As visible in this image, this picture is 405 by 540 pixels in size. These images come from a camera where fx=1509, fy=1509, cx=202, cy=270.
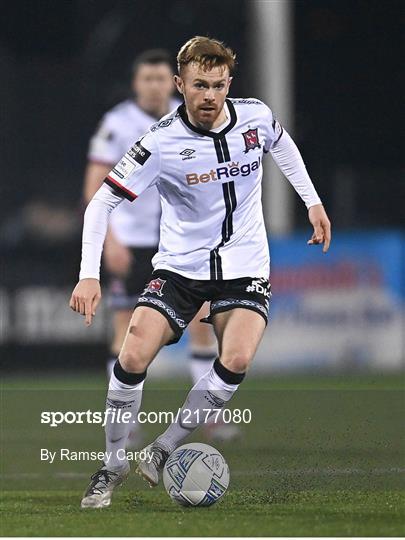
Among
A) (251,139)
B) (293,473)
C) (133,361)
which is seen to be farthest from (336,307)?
(133,361)

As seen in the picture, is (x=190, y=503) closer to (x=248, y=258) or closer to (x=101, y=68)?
(x=248, y=258)

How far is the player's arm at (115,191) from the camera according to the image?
659 centimetres

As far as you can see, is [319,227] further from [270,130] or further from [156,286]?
[156,286]

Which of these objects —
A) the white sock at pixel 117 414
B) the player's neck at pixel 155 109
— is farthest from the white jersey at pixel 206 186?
the player's neck at pixel 155 109

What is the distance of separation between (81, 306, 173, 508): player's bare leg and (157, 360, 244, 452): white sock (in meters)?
0.20

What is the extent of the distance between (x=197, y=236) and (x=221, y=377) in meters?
0.65

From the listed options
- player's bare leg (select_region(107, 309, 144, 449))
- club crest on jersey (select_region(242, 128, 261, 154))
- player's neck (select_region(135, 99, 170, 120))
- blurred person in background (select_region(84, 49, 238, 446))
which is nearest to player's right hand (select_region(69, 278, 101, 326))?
club crest on jersey (select_region(242, 128, 261, 154))

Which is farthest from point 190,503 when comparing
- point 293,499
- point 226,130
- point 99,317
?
point 99,317

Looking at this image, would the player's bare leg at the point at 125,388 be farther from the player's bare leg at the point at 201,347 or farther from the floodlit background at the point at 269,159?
the floodlit background at the point at 269,159

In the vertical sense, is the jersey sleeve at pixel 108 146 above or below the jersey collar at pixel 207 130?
below

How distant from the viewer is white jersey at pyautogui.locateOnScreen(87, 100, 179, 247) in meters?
9.52

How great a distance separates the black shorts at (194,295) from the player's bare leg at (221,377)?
56 millimetres

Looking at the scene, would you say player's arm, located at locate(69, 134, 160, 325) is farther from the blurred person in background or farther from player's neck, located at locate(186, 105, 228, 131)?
the blurred person in background

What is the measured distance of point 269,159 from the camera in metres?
14.7
